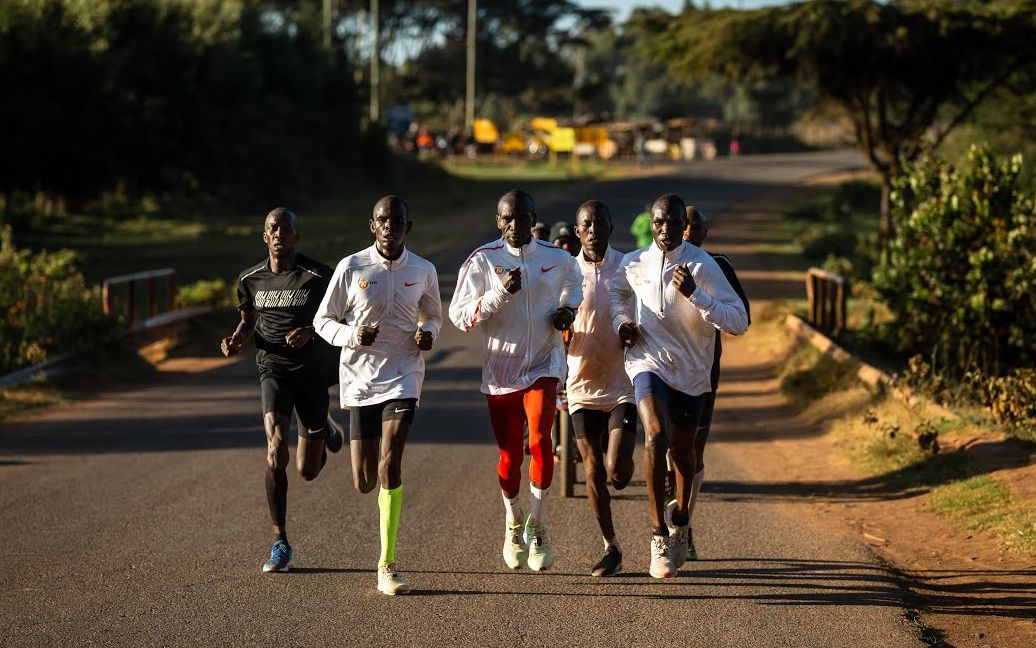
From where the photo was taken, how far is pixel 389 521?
730cm

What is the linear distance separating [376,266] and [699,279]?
1728 millimetres

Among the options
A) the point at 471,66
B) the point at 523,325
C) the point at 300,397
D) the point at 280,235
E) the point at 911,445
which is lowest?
the point at 911,445

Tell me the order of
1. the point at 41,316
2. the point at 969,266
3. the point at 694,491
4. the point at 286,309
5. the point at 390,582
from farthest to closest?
the point at 41,316 < the point at 969,266 < the point at 694,491 < the point at 286,309 < the point at 390,582

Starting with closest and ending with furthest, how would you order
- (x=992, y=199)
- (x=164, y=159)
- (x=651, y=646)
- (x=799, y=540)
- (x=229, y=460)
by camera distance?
(x=651, y=646), (x=799, y=540), (x=229, y=460), (x=992, y=199), (x=164, y=159)

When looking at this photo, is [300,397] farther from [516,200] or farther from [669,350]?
[669,350]

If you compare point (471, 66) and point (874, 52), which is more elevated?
point (874, 52)

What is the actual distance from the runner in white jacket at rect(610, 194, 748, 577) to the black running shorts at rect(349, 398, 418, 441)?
1197 millimetres

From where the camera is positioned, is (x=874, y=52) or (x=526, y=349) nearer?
(x=526, y=349)

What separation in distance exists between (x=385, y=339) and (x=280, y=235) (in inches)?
38.0

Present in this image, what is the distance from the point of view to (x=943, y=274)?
50.3 ft

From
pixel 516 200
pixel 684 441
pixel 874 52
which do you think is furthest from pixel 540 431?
pixel 874 52

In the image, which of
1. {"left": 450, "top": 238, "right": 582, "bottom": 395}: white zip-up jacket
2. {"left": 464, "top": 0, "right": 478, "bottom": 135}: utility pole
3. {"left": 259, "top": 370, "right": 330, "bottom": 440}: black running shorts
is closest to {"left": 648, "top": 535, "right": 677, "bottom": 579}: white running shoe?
{"left": 450, "top": 238, "right": 582, "bottom": 395}: white zip-up jacket

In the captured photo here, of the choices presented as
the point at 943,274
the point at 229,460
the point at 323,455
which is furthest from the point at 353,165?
the point at 323,455

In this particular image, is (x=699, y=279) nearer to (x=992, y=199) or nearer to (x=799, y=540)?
(x=799, y=540)
